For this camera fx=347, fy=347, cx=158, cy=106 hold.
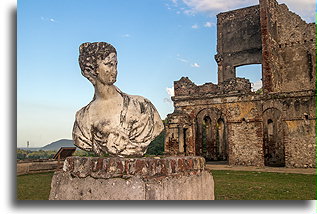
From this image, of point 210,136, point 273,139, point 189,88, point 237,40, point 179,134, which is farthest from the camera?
point 237,40

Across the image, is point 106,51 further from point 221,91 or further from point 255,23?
point 255,23

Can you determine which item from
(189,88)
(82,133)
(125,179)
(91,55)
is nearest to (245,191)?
(82,133)

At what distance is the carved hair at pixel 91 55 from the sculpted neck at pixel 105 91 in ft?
0.31

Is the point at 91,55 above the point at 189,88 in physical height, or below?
below

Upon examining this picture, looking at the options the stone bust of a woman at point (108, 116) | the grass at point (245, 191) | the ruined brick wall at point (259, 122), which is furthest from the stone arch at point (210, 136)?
the stone bust of a woman at point (108, 116)

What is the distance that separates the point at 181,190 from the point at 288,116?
1385 centimetres

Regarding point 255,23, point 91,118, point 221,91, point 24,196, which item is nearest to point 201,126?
point 221,91

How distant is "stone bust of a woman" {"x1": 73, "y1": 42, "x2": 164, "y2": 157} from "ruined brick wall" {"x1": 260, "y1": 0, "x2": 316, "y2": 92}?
1750cm

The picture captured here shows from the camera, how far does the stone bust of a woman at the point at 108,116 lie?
3598mm

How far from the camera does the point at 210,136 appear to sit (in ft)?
72.9

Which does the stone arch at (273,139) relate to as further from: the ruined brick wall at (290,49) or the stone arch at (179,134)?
the stone arch at (179,134)

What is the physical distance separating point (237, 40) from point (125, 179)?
21.8 metres

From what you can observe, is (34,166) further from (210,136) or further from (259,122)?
(210,136)

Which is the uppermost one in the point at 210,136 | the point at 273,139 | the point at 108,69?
the point at 108,69
